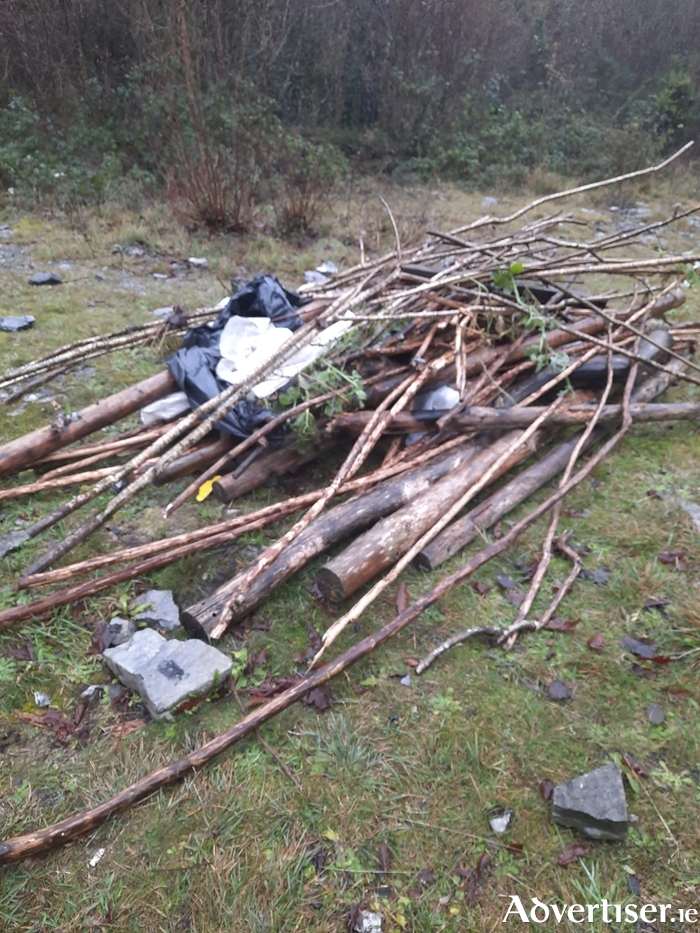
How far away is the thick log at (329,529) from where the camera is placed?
2477mm

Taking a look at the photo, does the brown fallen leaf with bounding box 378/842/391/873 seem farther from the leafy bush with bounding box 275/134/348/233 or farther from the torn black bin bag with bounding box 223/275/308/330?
the leafy bush with bounding box 275/134/348/233

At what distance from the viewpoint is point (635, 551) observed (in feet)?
9.92

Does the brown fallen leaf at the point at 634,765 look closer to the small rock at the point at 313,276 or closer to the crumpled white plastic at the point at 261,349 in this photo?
the crumpled white plastic at the point at 261,349

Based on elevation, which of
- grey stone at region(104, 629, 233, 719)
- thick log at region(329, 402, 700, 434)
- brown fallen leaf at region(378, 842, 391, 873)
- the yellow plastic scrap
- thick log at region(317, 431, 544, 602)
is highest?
thick log at region(329, 402, 700, 434)

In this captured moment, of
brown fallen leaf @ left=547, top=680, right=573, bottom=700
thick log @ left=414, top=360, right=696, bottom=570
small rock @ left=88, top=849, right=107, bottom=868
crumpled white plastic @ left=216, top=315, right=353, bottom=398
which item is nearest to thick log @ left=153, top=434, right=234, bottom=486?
crumpled white plastic @ left=216, top=315, right=353, bottom=398

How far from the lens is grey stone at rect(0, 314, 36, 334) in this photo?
4805 mm

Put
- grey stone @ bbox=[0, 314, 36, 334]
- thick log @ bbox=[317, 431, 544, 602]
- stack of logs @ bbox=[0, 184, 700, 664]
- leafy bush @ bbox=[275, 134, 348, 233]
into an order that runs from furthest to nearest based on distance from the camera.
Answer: leafy bush @ bbox=[275, 134, 348, 233] < grey stone @ bbox=[0, 314, 36, 334] < stack of logs @ bbox=[0, 184, 700, 664] < thick log @ bbox=[317, 431, 544, 602]

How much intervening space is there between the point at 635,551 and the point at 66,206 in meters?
7.67

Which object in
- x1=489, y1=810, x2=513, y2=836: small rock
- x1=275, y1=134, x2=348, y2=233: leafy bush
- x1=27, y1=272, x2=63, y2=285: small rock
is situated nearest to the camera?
x1=489, y1=810, x2=513, y2=836: small rock

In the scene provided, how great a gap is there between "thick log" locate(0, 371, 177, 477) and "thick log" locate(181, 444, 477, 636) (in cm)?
144

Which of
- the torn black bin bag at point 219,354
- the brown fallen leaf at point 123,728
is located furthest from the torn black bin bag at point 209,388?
the brown fallen leaf at point 123,728

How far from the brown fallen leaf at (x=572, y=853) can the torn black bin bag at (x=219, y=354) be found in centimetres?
220

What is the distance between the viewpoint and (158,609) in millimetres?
2652

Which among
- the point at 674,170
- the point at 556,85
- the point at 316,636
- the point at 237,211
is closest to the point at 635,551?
the point at 316,636
